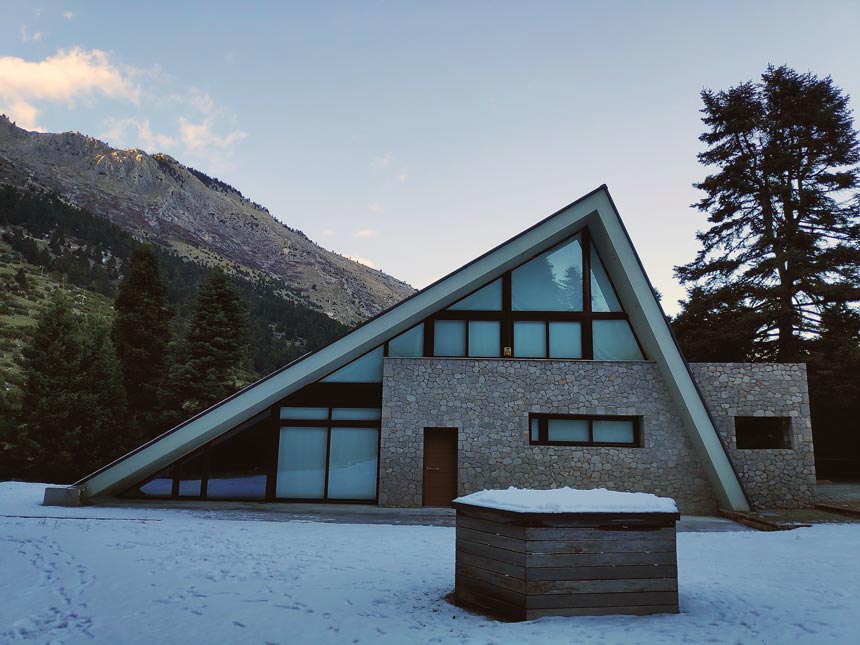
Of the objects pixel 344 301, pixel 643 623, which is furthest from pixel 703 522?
pixel 344 301

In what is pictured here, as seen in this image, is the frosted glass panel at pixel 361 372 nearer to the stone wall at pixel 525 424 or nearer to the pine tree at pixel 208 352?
the stone wall at pixel 525 424

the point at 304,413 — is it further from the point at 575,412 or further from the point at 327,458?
the point at 575,412

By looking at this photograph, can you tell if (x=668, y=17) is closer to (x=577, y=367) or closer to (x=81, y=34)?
(x=577, y=367)

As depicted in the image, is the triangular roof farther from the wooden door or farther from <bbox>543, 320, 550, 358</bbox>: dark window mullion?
the wooden door

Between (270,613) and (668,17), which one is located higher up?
(668,17)

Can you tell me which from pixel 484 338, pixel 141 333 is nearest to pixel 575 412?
pixel 484 338

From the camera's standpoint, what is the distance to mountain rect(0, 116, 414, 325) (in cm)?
10988

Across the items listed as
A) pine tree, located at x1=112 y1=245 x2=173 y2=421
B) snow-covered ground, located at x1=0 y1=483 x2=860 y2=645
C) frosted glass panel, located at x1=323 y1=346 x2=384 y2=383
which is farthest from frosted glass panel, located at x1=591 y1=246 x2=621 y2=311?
pine tree, located at x1=112 y1=245 x2=173 y2=421

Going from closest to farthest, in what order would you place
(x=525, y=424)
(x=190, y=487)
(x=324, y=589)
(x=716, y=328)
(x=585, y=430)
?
(x=324, y=589)
(x=525, y=424)
(x=585, y=430)
(x=190, y=487)
(x=716, y=328)

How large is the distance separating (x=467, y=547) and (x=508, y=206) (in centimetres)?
1757

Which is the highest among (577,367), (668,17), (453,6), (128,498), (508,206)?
(453,6)

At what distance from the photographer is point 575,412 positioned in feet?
38.4

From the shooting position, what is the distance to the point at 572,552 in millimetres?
4328

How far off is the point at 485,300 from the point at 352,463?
4982 mm
